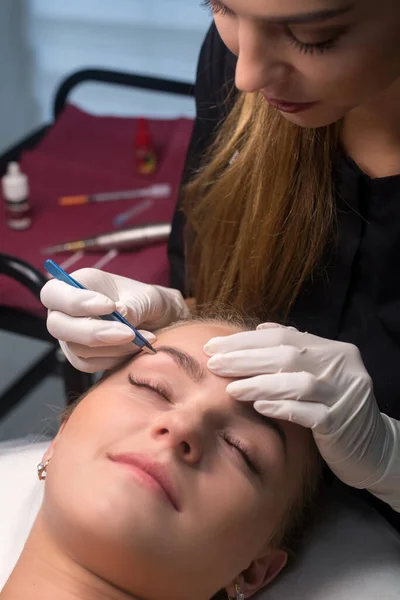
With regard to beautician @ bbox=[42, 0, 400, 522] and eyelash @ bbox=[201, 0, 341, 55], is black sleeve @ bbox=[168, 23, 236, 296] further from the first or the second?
eyelash @ bbox=[201, 0, 341, 55]

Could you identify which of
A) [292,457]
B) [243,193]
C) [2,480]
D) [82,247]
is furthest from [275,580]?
[82,247]

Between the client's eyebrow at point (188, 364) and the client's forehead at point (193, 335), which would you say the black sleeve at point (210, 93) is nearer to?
the client's forehead at point (193, 335)

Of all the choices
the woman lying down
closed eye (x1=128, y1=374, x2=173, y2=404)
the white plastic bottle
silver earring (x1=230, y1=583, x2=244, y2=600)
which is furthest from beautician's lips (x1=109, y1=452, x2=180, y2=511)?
the white plastic bottle

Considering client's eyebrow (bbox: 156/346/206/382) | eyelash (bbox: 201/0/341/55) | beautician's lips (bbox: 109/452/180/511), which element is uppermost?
eyelash (bbox: 201/0/341/55)

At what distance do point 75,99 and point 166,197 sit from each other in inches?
43.2

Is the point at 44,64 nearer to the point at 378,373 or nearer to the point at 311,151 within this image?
the point at 311,151

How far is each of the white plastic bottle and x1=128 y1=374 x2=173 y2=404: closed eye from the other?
0.93m

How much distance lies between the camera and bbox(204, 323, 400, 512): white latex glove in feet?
3.04

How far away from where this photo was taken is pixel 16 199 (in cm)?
178

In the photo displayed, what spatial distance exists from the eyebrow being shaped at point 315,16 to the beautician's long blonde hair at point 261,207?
1.17 feet

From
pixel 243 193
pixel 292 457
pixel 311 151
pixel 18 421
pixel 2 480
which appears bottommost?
pixel 18 421

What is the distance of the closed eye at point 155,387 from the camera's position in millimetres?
963

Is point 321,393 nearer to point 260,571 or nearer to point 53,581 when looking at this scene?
point 260,571

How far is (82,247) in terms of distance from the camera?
5.62 feet
